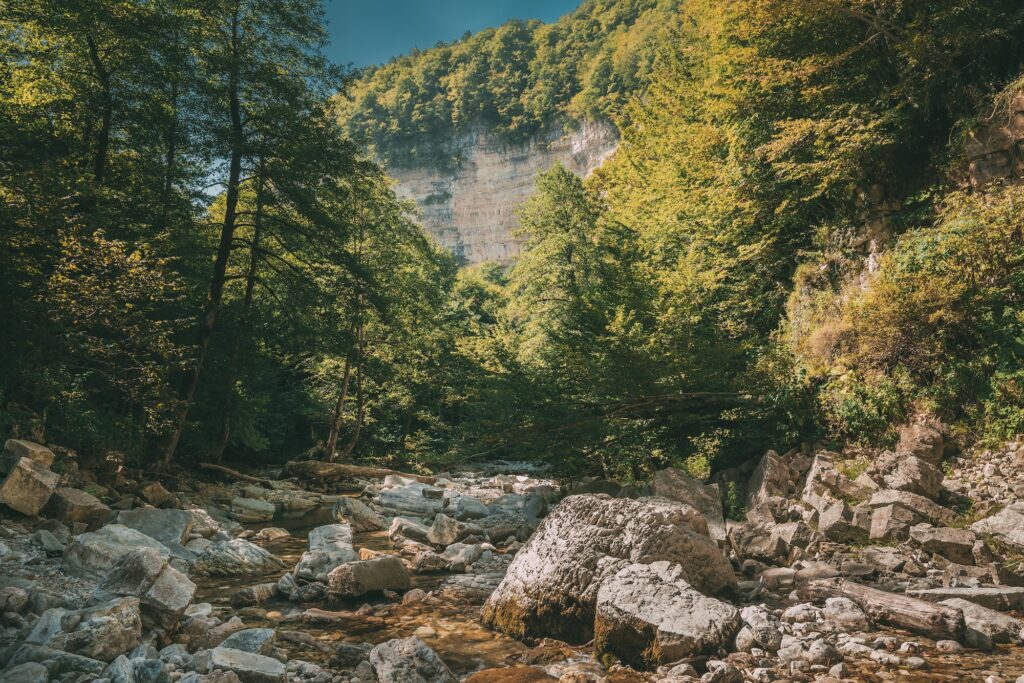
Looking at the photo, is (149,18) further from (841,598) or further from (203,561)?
(841,598)

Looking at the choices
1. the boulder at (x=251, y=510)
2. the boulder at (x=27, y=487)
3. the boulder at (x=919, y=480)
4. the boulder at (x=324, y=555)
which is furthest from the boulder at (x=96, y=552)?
the boulder at (x=919, y=480)

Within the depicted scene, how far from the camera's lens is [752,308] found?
13.8 metres

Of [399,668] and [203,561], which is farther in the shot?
[203,561]

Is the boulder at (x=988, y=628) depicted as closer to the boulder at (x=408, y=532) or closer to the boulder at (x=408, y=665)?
the boulder at (x=408, y=665)

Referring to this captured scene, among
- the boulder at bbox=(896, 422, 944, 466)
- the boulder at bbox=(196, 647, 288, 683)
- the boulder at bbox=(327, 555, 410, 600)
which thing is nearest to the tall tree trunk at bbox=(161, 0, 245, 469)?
the boulder at bbox=(327, 555, 410, 600)

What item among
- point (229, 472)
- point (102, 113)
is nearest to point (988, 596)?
point (229, 472)

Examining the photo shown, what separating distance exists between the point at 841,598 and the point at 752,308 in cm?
949

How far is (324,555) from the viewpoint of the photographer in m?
7.69

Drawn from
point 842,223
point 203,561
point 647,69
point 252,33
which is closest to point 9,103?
point 252,33

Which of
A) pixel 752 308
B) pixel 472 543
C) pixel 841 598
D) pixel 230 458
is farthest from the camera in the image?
pixel 230 458

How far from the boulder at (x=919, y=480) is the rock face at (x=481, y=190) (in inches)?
2660

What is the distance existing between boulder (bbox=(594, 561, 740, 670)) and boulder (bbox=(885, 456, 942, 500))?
12.3 ft

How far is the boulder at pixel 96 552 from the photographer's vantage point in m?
5.87

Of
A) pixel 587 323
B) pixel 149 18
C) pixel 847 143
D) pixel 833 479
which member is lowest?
pixel 833 479
